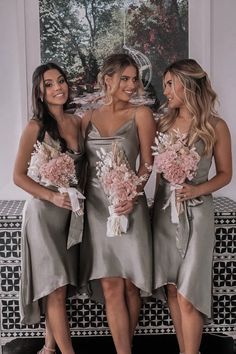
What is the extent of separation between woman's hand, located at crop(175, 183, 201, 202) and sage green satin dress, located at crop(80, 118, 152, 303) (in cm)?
24

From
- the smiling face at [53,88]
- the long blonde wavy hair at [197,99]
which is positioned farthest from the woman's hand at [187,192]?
the smiling face at [53,88]

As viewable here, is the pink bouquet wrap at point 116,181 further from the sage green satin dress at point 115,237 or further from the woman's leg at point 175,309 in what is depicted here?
the woman's leg at point 175,309

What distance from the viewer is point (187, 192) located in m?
2.88

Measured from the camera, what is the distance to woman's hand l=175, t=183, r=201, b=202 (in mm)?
2871

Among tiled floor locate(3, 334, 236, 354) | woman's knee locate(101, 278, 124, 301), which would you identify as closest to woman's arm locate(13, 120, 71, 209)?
woman's knee locate(101, 278, 124, 301)

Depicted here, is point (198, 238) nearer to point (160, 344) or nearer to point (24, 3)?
point (160, 344)

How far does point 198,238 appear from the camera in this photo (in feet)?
9.63

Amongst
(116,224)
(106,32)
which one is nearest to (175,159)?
(116,224)

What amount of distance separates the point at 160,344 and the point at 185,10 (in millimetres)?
2202

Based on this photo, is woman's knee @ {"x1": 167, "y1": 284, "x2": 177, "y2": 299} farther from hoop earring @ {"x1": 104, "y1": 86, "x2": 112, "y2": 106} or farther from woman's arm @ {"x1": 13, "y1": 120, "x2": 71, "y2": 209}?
hoop earring @ {"x1": 104, "y1": 86, "x2": 112, "y2": 106}

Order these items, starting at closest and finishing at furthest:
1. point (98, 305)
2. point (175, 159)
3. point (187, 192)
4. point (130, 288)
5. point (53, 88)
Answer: point (175, 159) < point (187, 192) < point (53, 88) < point (130, 288) < point (98, 305)

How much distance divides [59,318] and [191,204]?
3.24 feet

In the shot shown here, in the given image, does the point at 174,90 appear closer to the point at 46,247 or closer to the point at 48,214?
the point at 48,214

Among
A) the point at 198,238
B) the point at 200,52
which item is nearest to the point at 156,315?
the point at 198,238
